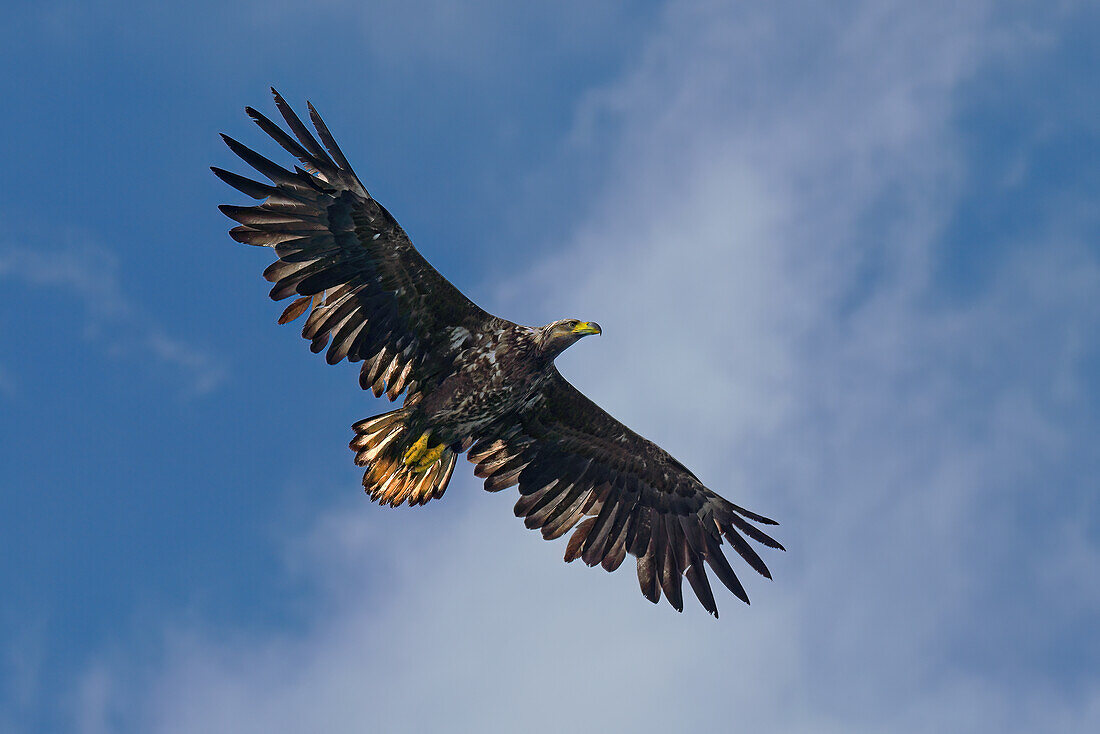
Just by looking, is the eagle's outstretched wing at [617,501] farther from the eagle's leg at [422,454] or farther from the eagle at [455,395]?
the eagle's leg at [422,454]

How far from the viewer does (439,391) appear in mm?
14117

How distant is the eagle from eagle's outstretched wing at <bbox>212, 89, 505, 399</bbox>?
0.04ft

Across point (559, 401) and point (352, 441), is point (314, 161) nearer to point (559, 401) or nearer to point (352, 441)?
point (352, 441)

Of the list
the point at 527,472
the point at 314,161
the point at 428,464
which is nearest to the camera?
the point at 314,161

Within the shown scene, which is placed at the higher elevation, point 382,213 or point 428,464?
point 382,213

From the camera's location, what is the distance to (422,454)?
14.4 meters

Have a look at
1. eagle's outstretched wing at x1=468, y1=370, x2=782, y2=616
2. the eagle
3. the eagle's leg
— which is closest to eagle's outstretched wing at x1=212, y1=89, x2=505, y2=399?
the eagle

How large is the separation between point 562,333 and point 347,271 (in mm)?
2548

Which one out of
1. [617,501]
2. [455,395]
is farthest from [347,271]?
[617,501]

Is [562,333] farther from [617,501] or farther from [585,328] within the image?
[617,501]

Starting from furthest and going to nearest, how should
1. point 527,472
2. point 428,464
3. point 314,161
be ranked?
point 527,472
point 428,464
point 314,161

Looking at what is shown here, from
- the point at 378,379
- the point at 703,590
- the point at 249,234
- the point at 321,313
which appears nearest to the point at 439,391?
the point at 378,379

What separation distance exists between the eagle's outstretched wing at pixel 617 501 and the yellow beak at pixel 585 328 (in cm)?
139

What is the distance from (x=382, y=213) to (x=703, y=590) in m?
6.34
